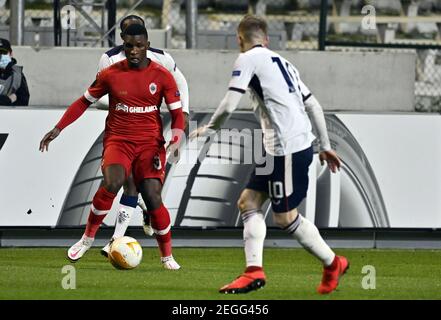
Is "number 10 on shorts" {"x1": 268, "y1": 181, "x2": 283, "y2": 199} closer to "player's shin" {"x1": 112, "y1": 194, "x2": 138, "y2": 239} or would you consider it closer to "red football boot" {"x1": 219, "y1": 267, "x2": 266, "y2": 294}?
"red football boot" {"x1": 219, "y1": 267, "x2": 266, "y2": 294}

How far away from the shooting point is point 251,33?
10250 millimetres

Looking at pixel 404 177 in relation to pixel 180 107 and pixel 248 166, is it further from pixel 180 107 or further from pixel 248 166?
pixel 180 107

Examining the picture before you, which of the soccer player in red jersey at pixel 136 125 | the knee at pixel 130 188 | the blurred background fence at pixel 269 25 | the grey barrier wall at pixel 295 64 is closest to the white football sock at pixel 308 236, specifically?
the soccer player in red jersey at pixel 136 125

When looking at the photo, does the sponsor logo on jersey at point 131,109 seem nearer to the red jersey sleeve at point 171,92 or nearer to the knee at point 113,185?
the red jersey sleeve at point 171,92

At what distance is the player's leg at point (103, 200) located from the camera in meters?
12.4

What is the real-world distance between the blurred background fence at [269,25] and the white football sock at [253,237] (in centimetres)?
872

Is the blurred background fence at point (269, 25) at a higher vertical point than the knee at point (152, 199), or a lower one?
higher

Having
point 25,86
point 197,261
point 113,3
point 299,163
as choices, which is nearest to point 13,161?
point 25,86

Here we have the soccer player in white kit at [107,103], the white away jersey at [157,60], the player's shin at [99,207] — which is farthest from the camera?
the white away jersey at [157,60]

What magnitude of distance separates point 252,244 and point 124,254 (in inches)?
92.4

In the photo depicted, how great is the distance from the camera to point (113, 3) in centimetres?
1947

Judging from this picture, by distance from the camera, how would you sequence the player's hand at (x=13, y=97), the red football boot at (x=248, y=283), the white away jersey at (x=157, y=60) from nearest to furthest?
the red football boot at (x=248, y=283), the white away jersey at (x=157, y=60), the player's hand at (x=13, y=97)

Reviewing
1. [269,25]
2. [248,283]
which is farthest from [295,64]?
[248,283]

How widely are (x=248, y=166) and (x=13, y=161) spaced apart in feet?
9.20
